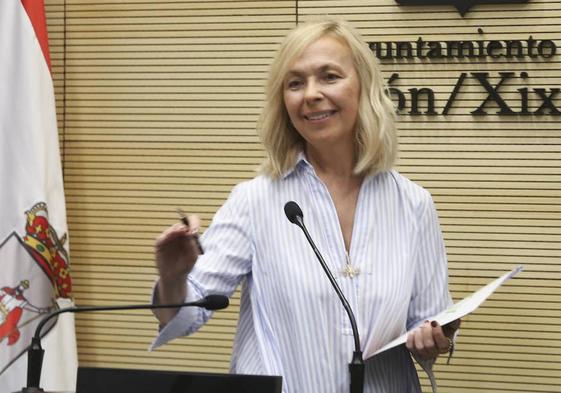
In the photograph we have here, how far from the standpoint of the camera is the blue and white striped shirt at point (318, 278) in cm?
251

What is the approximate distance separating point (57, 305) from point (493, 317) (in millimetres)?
1843

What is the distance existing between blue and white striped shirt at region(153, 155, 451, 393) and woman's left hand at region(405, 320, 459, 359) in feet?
0.55

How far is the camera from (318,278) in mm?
2527

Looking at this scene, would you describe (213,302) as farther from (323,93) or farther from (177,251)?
(323,93)

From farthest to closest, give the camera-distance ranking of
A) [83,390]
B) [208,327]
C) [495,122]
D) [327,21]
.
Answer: [208,327] → [495,122] → [327,21] → [83,390]

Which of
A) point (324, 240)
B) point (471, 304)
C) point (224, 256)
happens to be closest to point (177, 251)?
point (224, 256)

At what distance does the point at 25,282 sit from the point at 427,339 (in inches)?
82.1

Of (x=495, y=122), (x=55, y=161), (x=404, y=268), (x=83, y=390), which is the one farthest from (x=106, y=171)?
(x=83, y=390)

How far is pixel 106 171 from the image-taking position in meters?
4.44

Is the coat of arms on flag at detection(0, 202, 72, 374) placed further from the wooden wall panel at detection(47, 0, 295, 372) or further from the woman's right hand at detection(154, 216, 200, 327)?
the woman's right hand at detection(154, 216, 200, 327)

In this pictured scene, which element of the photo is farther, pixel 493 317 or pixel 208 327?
pixel 208 327

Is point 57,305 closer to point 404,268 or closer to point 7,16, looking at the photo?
point 7,16

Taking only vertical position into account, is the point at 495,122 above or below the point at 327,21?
below

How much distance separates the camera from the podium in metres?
1.85
